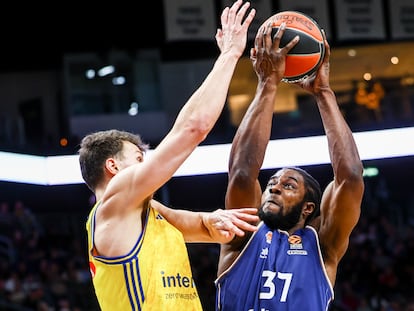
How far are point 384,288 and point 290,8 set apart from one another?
4821 mm

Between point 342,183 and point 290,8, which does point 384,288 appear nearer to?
point 290,8

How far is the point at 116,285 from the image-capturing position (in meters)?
3.09

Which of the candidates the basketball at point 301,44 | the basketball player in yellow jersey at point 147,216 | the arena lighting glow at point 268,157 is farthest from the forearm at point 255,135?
the arena lighting glow at point 268,157

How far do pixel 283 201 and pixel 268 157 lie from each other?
7.50m

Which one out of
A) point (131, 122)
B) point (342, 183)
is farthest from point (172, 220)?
point (131, 122)

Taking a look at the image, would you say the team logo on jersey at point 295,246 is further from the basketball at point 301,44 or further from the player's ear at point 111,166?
the player's ear at point 111,166

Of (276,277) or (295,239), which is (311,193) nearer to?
Result: (295,239)

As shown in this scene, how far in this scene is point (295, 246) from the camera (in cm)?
379

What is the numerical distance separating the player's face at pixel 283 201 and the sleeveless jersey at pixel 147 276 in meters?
0.75

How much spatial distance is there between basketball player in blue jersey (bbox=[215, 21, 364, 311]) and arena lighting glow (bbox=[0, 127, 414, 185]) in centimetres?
733

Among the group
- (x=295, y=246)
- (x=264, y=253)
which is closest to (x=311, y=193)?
(x=295, y=246)

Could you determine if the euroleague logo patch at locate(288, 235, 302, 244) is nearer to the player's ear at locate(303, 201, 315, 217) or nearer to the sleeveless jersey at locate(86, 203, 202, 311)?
the player's ear at locate(303, 201, 315, 217)

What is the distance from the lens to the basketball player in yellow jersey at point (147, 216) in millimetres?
3016

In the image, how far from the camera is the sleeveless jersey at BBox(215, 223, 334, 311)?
363 centimetres
